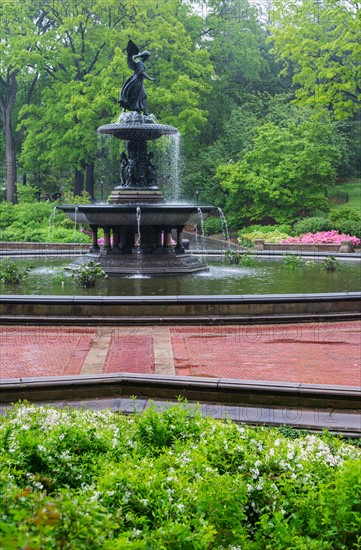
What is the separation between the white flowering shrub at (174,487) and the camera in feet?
12.7

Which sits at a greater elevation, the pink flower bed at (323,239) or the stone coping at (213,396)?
the stone coping at (213,396)

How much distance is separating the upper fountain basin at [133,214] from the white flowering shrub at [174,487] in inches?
544

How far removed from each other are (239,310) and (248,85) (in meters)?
42.3

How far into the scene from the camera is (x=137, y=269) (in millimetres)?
20734

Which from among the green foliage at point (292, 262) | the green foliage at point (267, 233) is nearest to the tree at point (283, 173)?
the green foliage at point (267, 233)

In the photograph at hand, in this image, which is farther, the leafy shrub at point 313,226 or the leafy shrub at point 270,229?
the leafy shrub at point 270,229

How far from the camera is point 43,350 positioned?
42.3 ft

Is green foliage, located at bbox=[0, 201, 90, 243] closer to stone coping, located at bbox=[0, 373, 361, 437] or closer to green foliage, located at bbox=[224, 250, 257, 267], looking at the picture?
green foliage, located at bbox=[224, 250, 257, 267]

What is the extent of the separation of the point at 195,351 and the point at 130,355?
118cm

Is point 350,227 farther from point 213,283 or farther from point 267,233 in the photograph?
point 213,283

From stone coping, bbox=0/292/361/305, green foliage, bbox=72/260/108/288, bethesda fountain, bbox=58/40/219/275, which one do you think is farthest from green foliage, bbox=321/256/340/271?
green foliage, bbox=72/260/108/288

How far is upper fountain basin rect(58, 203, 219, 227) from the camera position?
20.3 m

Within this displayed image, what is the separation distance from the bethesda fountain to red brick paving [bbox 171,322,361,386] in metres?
6.08

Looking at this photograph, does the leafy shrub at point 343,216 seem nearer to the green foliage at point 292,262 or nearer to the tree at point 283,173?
the tree at point 283,173
